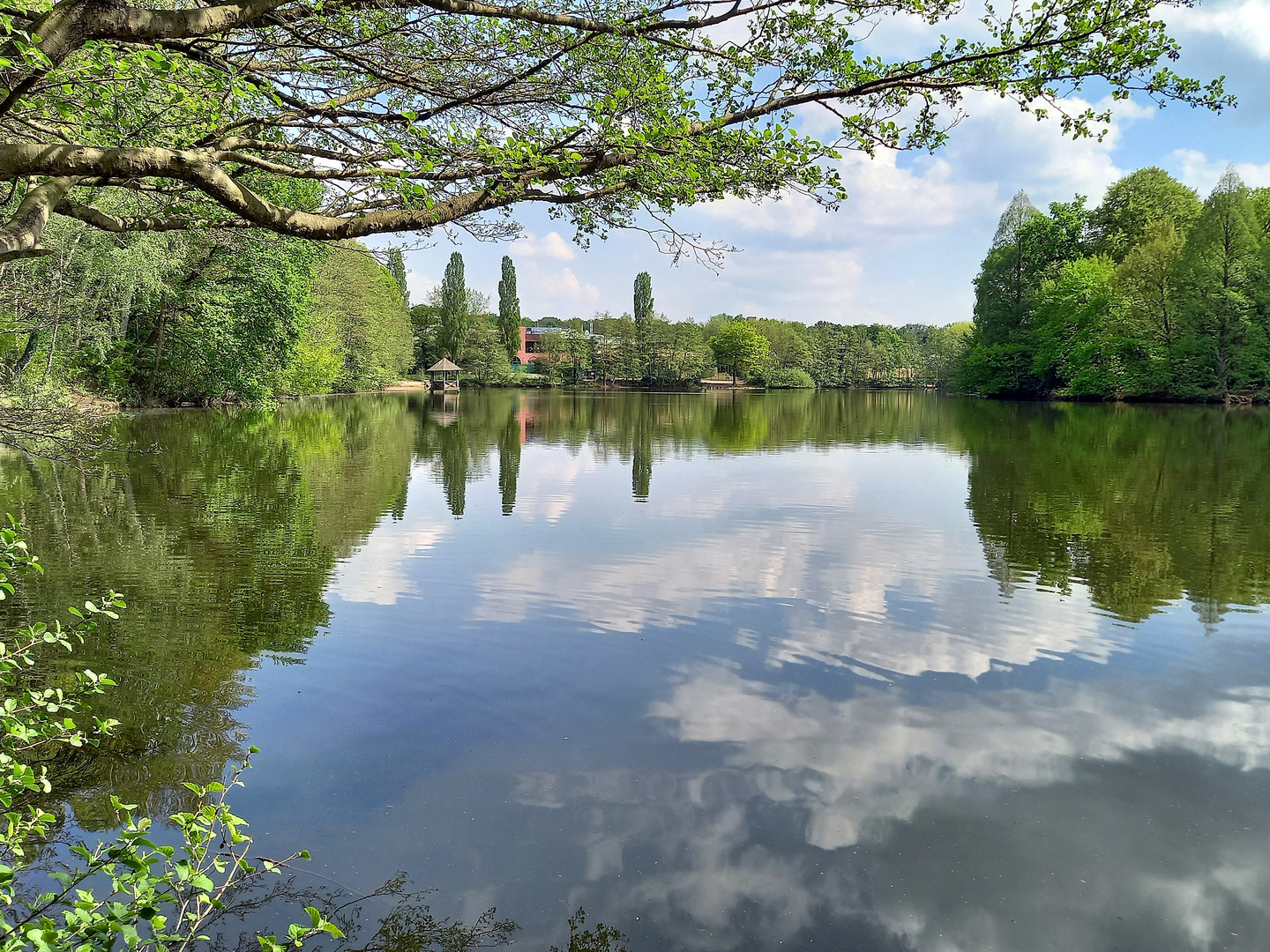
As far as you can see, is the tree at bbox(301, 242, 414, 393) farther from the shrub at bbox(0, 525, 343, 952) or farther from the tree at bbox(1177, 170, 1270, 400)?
the tree at bbox(1177, 170, 1270, 400)

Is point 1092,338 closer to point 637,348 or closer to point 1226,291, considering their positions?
point 1226,291

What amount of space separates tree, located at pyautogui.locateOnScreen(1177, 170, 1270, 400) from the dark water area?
35.4m

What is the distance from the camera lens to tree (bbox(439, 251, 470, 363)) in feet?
261

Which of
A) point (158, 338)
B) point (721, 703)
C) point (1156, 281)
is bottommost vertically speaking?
point (721, 703)

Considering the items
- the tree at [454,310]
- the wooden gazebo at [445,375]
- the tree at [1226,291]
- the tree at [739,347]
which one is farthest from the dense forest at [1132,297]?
the tree at [454,310]

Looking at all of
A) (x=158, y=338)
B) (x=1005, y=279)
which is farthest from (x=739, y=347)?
(x=158, y=338)

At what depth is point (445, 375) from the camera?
79000 millimetres

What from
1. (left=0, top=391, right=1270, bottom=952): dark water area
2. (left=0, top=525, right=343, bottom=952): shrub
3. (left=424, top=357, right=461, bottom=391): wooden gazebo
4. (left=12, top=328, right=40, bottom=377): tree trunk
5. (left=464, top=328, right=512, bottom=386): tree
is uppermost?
(left=464, top=328, right=512, bottom=386): tree

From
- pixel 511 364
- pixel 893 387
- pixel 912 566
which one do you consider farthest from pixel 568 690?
pixel 893 387

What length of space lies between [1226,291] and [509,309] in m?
65.6

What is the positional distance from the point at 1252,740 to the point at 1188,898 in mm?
2191

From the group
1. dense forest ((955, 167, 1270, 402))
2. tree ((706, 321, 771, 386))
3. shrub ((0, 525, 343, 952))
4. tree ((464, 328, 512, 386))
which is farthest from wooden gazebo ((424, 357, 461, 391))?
shrub ((0, 525, 343, 952))

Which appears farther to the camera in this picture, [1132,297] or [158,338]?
[1132,297]

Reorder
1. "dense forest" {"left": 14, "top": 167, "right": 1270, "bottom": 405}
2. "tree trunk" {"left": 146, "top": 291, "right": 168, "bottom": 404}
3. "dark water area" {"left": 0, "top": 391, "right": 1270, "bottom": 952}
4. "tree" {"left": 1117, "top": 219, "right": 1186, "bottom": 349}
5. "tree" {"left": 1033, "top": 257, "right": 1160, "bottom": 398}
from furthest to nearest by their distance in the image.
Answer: "tree" {"left": 1033, "top": 257, "right": 1160, "bottom": 398}, "tree" {"left": 1117, "top": 219, "right": 1186, "bottom": 349}, "tree trunk" {"left": 146, "top": 291, "right": 168, "bottom": 404}, "dense forest" {"left": 14, "top": 167, "right": 1270, "bottom": 405}, "dark water area" {"left": 0, "top": 391, "right": 1270, "bottom": 952}
